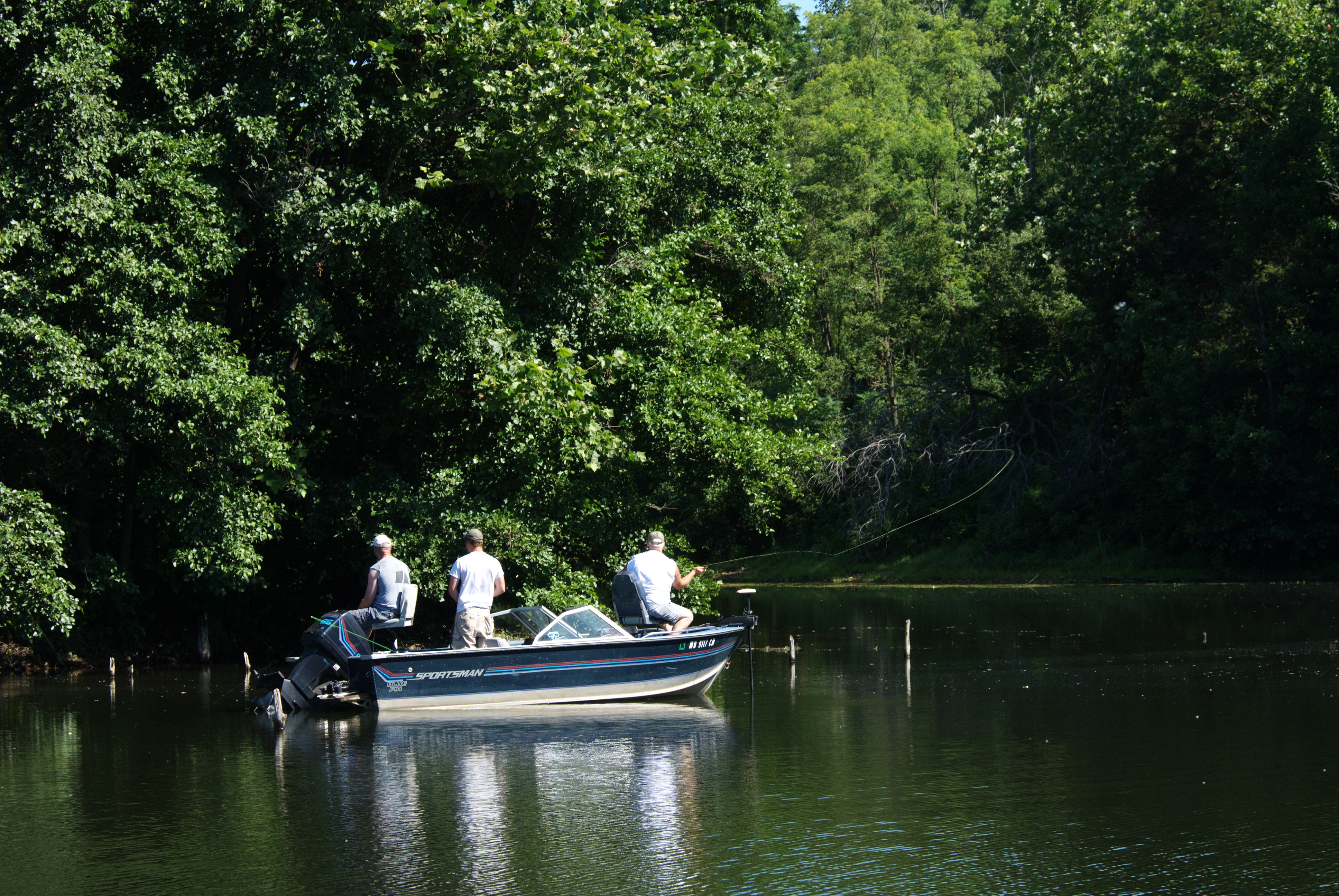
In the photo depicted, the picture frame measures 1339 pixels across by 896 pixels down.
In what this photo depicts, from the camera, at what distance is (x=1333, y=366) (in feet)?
107

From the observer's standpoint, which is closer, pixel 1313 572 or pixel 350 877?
pixel 350 877

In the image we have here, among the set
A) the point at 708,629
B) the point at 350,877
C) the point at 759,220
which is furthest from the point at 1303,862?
the point at 759,220

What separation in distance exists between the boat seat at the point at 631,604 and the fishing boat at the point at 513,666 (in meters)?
0.28

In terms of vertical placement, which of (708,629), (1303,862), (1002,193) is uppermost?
(1002,193)

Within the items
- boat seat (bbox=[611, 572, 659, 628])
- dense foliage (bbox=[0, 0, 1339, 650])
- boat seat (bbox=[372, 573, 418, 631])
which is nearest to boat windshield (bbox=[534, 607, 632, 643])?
boat seat (bbox=[611, 572, 659, 628])

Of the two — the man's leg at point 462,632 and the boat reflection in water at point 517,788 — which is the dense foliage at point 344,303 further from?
the boat reflection in water at point 517,788

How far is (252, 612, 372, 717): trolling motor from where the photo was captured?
14477 millimetres

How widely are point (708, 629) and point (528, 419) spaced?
4.54m

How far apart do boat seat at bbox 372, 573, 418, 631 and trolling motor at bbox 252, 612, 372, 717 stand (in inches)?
10.7

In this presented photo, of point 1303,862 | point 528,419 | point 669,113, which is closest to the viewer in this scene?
point 1303,862

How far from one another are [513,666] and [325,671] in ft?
6.77

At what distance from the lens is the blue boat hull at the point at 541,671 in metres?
14.5

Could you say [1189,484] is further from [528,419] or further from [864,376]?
[528,419]

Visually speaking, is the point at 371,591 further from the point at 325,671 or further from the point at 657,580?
the point at 657,580
